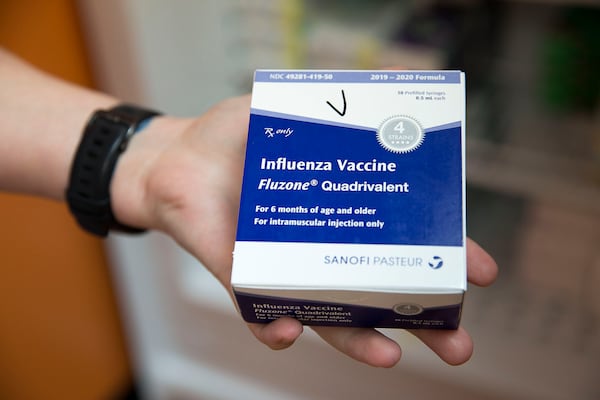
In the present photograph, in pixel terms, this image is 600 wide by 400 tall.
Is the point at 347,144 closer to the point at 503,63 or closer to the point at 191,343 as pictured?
the point at 503,63

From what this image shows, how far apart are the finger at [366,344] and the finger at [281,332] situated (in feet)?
0.16

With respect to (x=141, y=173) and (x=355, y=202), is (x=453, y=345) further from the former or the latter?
(x=141, y=173)

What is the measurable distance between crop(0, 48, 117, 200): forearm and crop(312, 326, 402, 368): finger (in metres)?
0.39

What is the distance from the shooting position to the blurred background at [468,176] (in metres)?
1.03

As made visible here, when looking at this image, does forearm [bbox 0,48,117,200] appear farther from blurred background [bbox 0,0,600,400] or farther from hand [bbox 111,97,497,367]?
blurred background [bbox 0,0,600,400]

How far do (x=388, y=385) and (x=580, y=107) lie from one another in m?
0.60

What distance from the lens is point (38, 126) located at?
812 mm

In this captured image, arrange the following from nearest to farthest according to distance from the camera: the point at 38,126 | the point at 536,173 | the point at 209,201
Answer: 1. the point at 209,201
2. the point at 38,126
3. the point at 536,173

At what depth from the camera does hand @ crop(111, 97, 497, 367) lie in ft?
1.90

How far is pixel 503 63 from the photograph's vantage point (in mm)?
1164

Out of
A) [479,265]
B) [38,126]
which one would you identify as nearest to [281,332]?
[479,265]

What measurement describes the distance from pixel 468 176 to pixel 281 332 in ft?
1.90

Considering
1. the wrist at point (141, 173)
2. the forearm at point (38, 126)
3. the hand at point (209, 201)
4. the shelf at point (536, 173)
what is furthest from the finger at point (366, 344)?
the shelf at point (536, 173)

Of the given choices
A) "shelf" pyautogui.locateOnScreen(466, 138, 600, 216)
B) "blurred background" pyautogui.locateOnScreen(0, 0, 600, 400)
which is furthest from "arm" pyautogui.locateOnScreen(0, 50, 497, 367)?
"shelf" pyautogui.locateOnScreen(466, 138, 600, 216)
